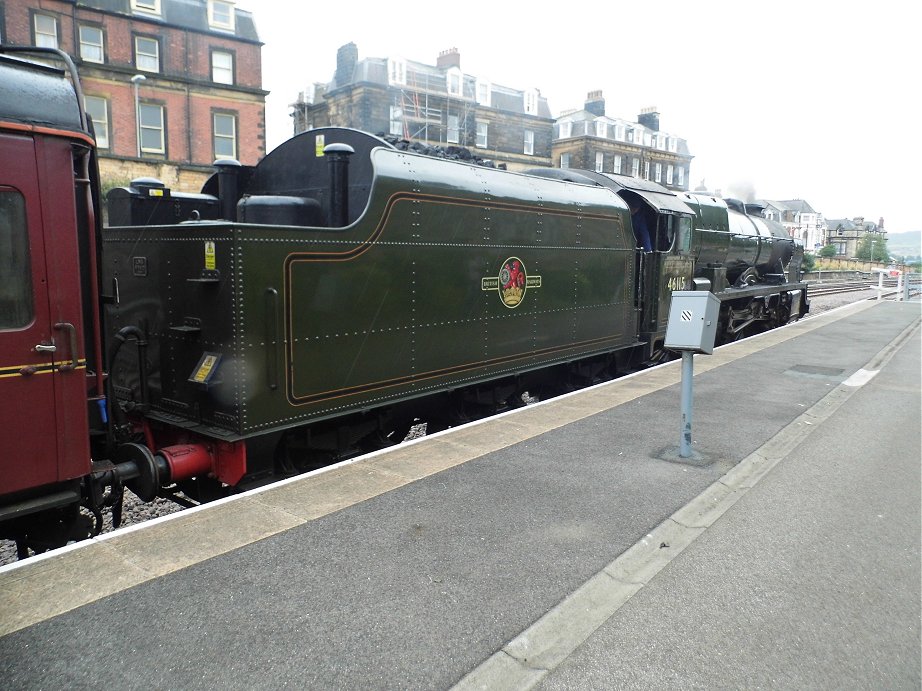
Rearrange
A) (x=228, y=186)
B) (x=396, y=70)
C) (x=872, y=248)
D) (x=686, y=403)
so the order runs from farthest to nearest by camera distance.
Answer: (x=872, y=248), (x=396, y=70), (x=228, y=186), (x=686, y=403)

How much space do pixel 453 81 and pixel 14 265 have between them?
38568 mm

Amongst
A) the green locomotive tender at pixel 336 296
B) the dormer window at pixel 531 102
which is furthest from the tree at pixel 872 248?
the green locomotive tender at pixel 336 296

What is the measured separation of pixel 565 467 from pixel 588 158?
46039 mm

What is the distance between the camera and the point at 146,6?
84.4 ft

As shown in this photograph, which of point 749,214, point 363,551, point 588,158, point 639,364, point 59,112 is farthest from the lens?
point 588,158

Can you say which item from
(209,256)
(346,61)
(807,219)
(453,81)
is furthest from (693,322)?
(807,219)

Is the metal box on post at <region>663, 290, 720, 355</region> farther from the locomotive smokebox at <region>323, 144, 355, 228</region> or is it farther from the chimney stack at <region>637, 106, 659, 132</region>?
the chimney stack at <region>637, 106, 659, 132</region>

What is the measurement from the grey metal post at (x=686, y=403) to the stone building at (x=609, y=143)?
44128 millimetres

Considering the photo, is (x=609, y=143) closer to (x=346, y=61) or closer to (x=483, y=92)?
(x=483, y=92)

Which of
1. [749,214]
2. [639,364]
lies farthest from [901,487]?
[749,214]

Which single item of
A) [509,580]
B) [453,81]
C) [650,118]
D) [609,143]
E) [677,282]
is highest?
[650,118]

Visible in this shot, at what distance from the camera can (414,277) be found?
19.0 ft

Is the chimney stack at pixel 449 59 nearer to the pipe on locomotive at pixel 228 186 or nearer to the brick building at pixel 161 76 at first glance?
the brick building at pixel 161 76

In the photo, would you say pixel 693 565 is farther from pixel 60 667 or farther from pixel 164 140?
pixel 164 140
